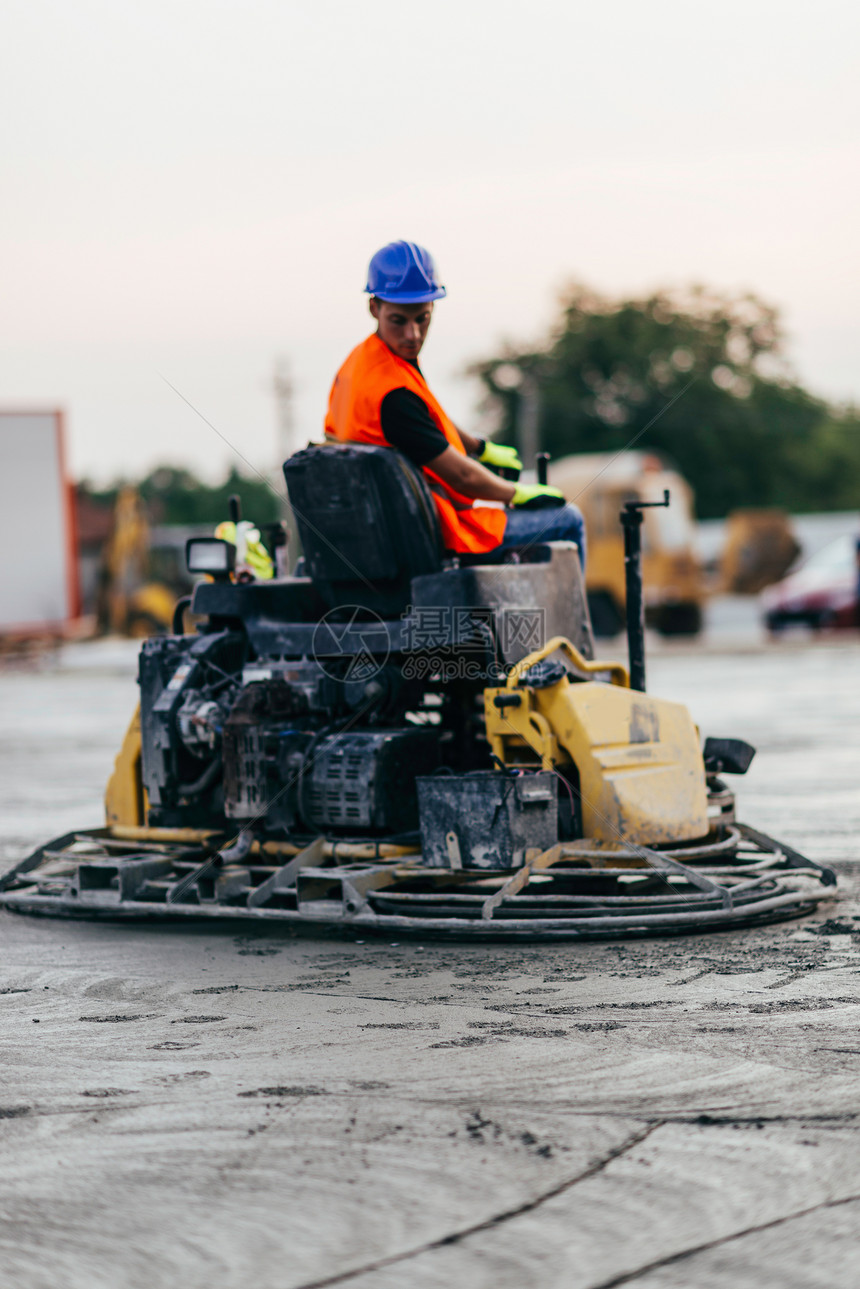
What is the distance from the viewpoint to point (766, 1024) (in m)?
4.89

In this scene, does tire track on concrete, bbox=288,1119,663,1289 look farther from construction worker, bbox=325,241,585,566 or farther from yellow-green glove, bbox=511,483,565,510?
yellow-green glove, bbox=511,483,565,510

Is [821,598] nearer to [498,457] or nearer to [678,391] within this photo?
[498,457]

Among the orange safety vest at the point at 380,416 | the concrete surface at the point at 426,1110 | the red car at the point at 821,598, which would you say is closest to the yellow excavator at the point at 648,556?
the red car at the point at 821,598

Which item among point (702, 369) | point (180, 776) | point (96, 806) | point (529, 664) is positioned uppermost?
point (702, 369)

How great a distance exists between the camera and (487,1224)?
3.44m

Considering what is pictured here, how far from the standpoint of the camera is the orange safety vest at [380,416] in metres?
6.86

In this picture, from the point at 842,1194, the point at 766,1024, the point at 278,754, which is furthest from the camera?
the point at 278,754

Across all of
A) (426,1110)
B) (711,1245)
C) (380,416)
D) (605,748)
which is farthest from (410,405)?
(711,1245)

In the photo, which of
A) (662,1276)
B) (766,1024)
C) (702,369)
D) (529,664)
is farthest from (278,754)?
(702,369)

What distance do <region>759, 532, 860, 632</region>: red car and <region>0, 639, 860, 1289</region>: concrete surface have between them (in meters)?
23.4

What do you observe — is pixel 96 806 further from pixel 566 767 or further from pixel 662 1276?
pixel 662 1276

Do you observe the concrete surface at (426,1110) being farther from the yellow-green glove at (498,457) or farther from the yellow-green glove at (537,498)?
the yellow-green glove at (498,457)

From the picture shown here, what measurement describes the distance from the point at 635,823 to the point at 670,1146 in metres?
2.76

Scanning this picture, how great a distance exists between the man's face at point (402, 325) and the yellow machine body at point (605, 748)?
133 cm
